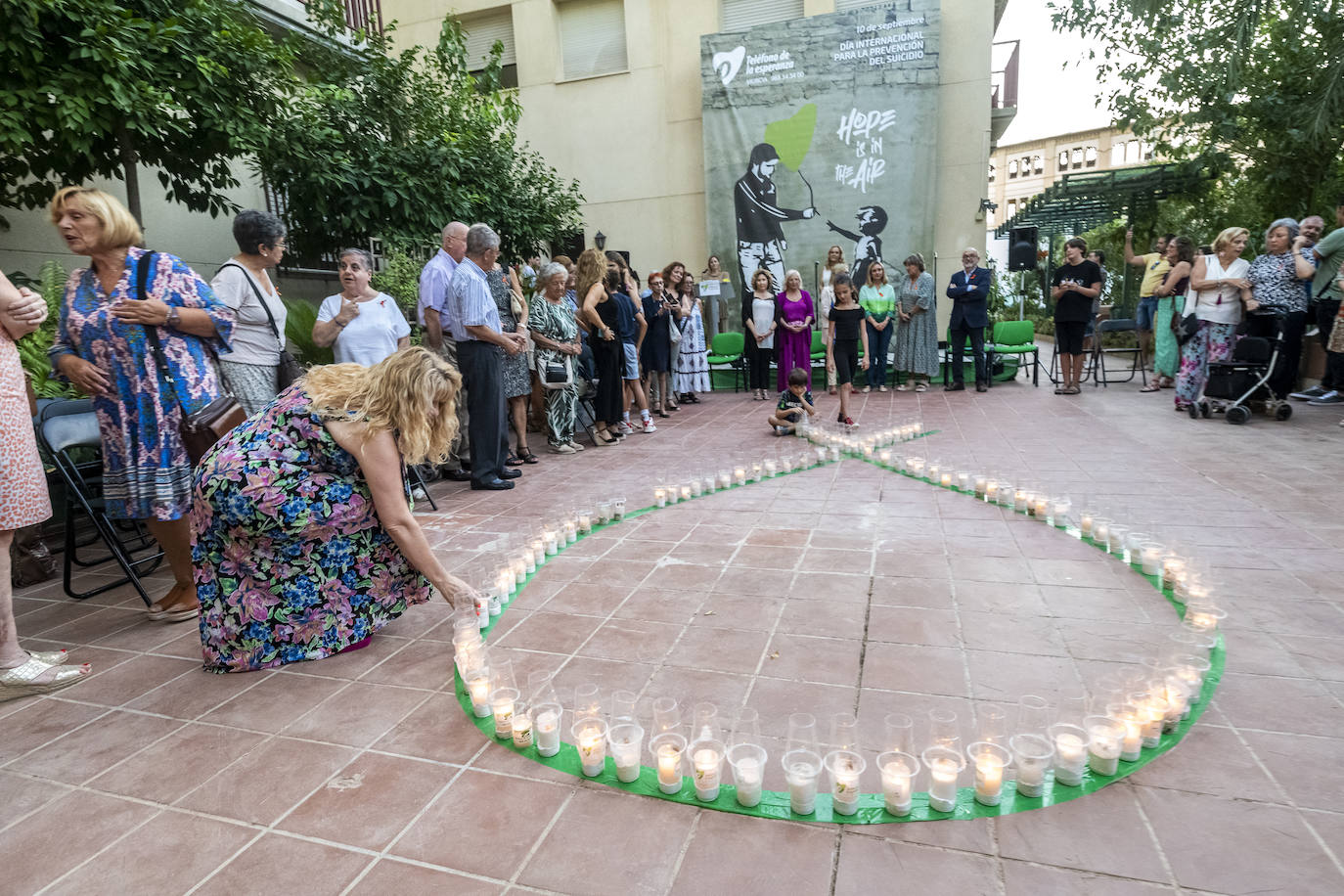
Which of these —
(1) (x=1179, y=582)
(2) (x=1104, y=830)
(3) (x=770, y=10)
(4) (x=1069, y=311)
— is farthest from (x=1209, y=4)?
(2) (x=1104, y=830)

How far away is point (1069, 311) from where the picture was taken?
30.6 feet

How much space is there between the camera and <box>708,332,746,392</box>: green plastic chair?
11727 millimetres

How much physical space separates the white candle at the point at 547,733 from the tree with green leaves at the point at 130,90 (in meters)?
5.36

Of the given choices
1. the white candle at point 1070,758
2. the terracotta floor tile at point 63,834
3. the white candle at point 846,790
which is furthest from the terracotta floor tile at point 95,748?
the white candle at point 1070,758

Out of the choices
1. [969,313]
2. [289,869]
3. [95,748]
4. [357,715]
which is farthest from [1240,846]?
[969,313]

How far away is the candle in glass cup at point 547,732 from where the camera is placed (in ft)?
7.22

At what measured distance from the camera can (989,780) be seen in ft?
6.23

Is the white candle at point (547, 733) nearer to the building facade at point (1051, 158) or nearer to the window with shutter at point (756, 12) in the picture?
the window with shutter at point (756, 12)

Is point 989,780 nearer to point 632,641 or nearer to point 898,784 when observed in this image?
point 898,784

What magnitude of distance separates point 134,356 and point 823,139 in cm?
1130

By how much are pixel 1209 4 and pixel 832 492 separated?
8242mm

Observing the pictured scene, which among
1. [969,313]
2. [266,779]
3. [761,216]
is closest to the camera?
[266,779]

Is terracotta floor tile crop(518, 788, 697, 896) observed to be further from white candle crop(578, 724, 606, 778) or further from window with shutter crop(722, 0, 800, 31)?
window with shutter crop(722, 0, 800, 31)

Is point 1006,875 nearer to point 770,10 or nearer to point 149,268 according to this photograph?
point 149,268
